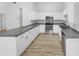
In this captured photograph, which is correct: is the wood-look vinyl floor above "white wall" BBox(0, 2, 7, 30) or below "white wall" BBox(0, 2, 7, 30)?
below

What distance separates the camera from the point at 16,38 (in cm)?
352

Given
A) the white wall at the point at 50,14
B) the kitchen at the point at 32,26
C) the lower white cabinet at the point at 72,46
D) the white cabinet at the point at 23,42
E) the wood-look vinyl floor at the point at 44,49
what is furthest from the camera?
the white wall at the point at 50,14

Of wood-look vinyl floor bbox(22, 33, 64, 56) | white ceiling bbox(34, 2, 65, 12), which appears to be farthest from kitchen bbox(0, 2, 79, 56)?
wood-look vinyl floor bbox(22, 33, 64, 56)

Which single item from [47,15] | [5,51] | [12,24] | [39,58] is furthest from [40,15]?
[39,58]

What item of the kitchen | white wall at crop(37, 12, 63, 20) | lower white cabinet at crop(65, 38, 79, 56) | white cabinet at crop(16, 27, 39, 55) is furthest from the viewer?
white wall at crop(37, 12, 63, 20)

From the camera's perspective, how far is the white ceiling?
11203mm

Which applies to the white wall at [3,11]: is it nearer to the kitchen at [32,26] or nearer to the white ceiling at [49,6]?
the kitchen at [32,26]

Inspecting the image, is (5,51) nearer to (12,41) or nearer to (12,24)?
(12,41)

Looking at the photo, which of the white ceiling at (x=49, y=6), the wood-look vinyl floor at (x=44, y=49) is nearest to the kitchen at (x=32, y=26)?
the white ceiling at (x=49, y=6)

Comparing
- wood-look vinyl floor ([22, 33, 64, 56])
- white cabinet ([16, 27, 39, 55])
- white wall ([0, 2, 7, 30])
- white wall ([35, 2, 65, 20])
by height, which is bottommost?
wood-look vinyl floor ([22, 33, 64, 56])

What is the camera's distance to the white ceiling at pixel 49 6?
11.2 m

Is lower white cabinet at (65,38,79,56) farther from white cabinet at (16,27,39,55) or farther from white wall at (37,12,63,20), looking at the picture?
white wall at (37,12,63,20)

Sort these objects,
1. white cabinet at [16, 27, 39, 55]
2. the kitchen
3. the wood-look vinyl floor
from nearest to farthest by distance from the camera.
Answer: the kitchen
white cabinet at [16, 27, 39, 55]
the wood-look vinyl floor

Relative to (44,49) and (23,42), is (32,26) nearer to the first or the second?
(44,49)
